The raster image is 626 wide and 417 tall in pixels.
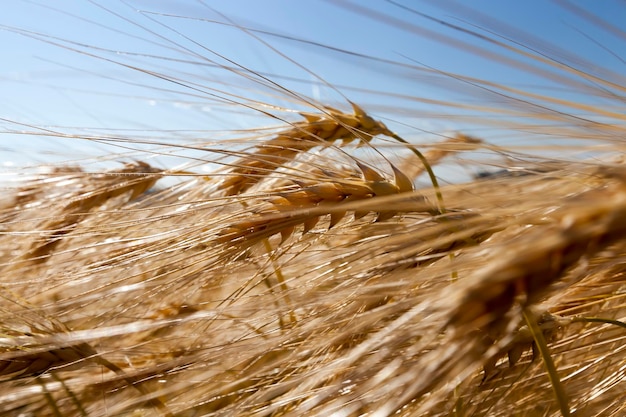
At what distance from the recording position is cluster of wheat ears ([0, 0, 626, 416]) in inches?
16.8

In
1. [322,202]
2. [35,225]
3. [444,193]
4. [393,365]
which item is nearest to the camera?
[393,365]

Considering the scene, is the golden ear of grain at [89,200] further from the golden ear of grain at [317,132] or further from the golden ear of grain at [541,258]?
the golden ear of grain at [541,258]

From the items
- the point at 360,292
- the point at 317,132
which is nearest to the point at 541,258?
the point at 360,292

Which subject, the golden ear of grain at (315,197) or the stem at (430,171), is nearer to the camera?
the stem at (430,171)

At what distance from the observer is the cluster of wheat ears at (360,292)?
43 cm

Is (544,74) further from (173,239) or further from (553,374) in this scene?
(173,239)

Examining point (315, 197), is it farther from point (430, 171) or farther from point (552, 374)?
point (552, 374)

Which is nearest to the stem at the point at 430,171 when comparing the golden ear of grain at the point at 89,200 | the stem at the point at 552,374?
the stem at the point at 552,374

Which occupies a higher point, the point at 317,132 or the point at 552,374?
the point at 317,132

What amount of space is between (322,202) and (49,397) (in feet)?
1.37

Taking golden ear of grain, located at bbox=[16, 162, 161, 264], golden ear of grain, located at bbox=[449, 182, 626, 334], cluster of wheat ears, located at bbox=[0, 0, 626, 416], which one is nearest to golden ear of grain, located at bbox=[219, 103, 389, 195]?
cluster of wheat ears, located at bbox=[0, 0, 626, 416]

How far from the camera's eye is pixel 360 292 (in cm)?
54

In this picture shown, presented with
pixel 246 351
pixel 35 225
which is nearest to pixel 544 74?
pixel 246 351

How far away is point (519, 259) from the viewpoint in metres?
0.36
